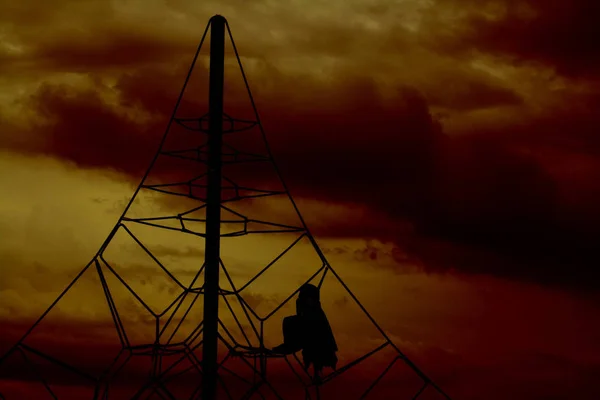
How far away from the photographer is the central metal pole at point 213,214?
4350 centimetres

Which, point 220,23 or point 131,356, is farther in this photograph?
point 220,23

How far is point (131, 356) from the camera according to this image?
42000 millimetres

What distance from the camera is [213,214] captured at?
45031 millimetres

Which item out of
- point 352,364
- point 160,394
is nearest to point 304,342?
point 352,364

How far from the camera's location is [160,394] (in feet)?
136

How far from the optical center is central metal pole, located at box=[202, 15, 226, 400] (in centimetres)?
4350

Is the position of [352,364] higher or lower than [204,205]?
lower

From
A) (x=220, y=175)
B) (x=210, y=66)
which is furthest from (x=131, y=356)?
(x=210, y=66)

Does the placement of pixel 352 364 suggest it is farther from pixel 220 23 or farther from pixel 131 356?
pixel 220 23

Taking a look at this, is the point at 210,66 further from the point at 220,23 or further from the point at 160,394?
the point at 160,394

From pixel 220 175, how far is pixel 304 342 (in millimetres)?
6818

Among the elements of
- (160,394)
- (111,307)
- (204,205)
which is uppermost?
(204,205)

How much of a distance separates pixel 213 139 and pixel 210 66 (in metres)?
2.85

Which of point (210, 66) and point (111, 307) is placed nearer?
point (111, 307)
